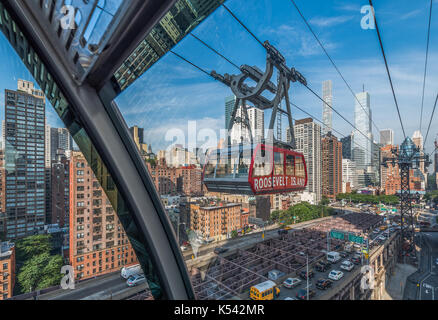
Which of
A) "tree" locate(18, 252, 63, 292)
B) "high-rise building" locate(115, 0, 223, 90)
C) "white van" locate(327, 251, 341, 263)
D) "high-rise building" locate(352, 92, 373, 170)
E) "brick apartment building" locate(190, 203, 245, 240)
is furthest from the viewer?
"white van" locate(327, 251, 341, 263)

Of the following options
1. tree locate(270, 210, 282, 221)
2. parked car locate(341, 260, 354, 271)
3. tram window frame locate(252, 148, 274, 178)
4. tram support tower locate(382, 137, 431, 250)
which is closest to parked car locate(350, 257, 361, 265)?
parked car locate(341, 260, 354, 271)

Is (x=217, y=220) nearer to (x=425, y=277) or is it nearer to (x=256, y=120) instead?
(x=256, y=120)

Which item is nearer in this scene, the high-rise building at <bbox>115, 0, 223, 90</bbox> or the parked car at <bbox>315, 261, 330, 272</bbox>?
the high-rise building at <bbox>115, 0, 223, 90</bbox>

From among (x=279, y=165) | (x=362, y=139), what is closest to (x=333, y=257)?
(x=362, y=139)

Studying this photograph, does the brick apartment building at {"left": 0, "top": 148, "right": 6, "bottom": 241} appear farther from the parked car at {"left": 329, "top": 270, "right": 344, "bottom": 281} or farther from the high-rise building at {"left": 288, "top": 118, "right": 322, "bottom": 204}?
the parked car at {"left": 329, "top": 270, "right": 344, "bottom": 281}
